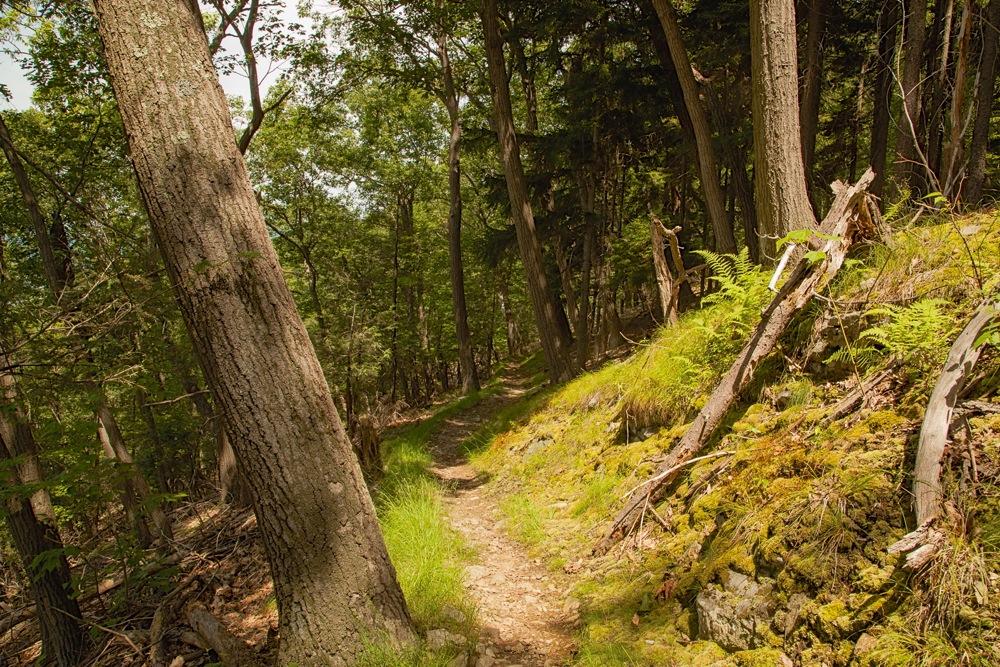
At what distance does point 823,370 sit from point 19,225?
1278 centimetres

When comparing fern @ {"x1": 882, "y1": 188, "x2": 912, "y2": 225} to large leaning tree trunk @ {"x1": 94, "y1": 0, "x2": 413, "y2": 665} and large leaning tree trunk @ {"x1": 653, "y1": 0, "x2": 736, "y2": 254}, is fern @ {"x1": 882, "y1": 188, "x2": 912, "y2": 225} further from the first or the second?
large leaning tree trunk @ {"x1": 94, "y1": 0, "x2": 413, "y2": 665}

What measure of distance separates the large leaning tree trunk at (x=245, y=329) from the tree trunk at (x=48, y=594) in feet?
12.6

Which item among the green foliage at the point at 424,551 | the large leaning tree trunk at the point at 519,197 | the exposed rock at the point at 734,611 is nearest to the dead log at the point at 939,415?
the exposed rock at the point at 734,611

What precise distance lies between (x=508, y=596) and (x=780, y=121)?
4976 millimetres

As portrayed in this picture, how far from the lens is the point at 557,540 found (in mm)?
4730

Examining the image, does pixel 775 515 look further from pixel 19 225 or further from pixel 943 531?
pixel 19 225

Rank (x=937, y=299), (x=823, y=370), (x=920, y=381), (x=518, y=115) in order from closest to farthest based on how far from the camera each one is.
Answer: (x=920, y=381)
(x=937, y=299)
(x=823, y=370)
(x=518, y=115)

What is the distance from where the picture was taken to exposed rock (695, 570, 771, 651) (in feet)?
8.56

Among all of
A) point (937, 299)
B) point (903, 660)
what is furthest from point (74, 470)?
point (937, 299)

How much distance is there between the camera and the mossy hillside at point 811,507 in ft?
6.84

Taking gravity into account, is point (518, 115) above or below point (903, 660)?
above

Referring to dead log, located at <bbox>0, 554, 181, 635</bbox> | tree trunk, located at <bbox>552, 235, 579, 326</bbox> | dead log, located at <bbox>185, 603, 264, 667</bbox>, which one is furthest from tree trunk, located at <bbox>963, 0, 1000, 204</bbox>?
dead log, located at <bbox>0, 554, 181, 635</bbox>

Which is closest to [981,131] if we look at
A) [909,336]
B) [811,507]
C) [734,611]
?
[909,336]

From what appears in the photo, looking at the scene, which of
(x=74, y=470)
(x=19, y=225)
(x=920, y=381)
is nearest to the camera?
(x=920, y=381)
